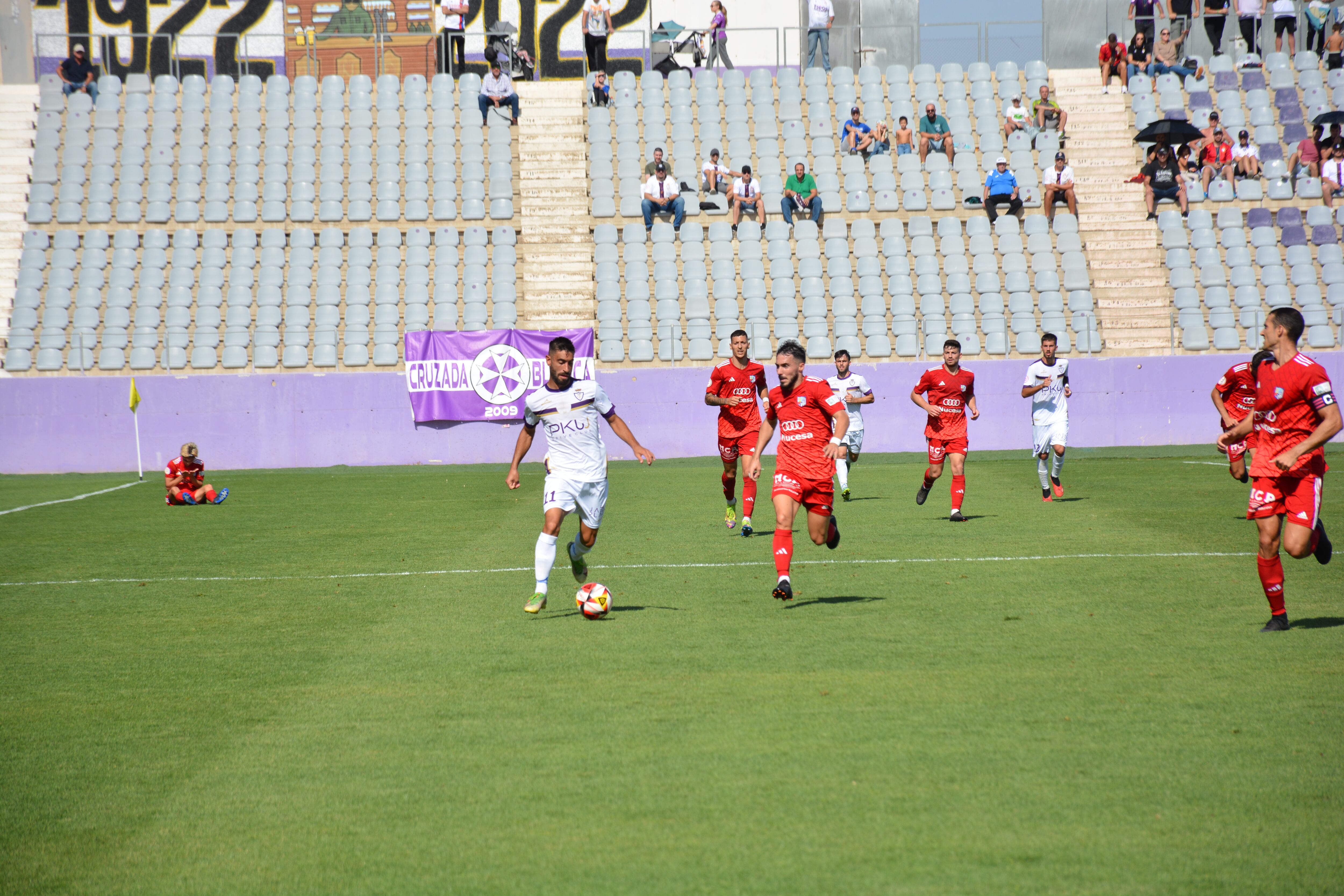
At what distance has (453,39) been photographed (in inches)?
1558

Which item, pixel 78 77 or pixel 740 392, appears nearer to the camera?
pixel 740 392

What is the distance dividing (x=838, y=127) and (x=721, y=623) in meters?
30.6

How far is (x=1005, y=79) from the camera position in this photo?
38.7 meters

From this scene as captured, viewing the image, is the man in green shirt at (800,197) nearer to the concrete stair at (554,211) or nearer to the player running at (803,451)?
the concrete stair at (554,211)

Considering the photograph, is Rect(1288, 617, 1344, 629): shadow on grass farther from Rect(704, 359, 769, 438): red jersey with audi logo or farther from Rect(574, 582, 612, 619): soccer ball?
Rect(704, 359, 769, 438): red jersey with audi logo

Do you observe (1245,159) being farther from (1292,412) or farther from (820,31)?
(1292,412)

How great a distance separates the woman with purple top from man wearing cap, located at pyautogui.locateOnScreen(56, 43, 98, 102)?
62.3 feet

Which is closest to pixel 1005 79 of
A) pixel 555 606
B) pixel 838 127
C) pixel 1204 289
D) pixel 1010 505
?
pixel 838 127

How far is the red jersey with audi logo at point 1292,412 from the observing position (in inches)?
324

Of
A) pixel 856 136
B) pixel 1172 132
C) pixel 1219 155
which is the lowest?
pixel 1219 155

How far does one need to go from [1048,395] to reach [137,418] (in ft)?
66.2

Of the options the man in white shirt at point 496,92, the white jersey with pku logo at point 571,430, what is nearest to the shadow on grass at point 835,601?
the white jersey with pku logo at point 571,430

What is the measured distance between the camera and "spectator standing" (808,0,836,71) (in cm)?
3834

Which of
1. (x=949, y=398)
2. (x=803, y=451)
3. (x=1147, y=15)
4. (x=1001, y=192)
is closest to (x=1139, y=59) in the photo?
(x=1147, y=15)
